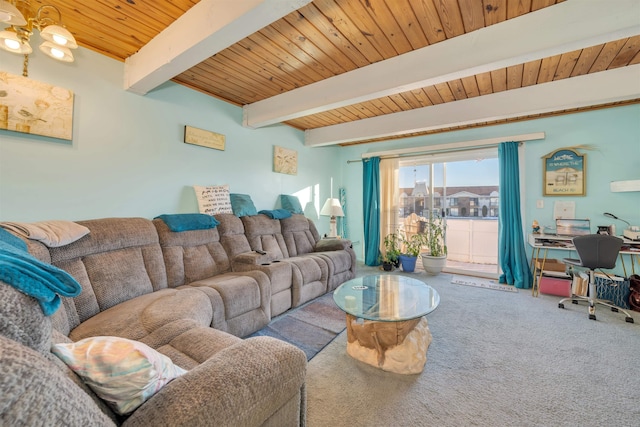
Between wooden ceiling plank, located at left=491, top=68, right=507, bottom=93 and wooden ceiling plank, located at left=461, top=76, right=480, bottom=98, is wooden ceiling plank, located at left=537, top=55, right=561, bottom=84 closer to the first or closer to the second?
wooden ceiling plank, located at left=491, top=68, right=507, bottom=93

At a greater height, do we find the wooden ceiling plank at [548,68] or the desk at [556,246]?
the wooden ceiling plank at [548,68]

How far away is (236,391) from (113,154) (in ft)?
8.31

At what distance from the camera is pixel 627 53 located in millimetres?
2242

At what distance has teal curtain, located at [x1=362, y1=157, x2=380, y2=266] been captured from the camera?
16.1 ft

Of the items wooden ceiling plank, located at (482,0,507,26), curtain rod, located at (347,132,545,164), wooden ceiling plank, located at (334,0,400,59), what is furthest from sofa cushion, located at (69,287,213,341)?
curtain rod, located at (347,132,545,164)

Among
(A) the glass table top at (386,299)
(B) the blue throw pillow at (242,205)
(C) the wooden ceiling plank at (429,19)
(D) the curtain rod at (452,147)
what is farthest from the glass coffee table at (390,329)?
(D) the curtain rod at (452,147)

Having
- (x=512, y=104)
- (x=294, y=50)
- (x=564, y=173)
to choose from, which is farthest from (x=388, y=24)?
(x=564, y=173)

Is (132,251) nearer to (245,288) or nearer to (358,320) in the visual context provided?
(245,288)

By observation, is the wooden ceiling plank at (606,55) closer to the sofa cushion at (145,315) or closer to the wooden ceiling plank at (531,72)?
the wooden ceiling plank at (531,72)

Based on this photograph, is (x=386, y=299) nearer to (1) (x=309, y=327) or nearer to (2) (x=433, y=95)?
(1) (x=309, y=327)

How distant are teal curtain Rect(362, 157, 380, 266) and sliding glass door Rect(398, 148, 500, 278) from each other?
18.1 inches

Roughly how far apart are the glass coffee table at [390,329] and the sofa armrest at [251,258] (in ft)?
2.88

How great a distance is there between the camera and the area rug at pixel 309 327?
84.0 inches

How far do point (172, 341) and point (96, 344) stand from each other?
678 mm
